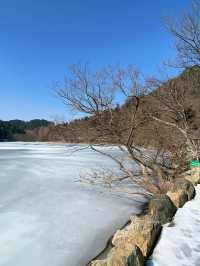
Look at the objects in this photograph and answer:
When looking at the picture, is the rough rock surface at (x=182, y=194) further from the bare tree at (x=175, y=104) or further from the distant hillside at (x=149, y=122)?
the bare tree at (x=175, y=104)

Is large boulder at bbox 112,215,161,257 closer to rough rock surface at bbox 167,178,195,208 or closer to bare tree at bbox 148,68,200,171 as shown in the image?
rough rock surface at bbox 167,178,195,208

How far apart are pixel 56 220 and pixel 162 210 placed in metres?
1.81

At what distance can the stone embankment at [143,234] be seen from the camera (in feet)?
8.13

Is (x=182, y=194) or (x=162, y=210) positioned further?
(x=182, y=194)

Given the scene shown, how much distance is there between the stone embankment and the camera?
2.48 meters

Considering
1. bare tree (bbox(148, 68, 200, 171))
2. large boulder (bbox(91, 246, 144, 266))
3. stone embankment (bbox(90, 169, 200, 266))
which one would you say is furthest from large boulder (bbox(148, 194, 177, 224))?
bare tree (bbox(148, 68, 200, 171))

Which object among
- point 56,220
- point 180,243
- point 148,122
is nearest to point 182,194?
point 180,243

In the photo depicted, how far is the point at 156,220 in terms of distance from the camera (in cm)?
350

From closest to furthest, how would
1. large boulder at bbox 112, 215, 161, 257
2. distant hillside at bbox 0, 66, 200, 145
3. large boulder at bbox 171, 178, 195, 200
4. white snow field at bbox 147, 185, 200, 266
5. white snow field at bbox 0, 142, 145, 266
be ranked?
white snow field at bbox 147, 185, 200, 266 < large boulder at bbox 112, 215, 161, 257 < white snow field at bbox 0, 142, 145, 266 < large boulder at bbox 171, 178, 195, 200 < distant hillside at bbox 0, 66, 200, 145

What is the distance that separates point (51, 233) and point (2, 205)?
1.67 m

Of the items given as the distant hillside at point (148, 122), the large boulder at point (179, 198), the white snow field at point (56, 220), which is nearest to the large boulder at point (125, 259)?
the white snow field at point (56, 220)

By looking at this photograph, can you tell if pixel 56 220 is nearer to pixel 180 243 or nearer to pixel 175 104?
pixel 180 243

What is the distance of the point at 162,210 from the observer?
12.1ft

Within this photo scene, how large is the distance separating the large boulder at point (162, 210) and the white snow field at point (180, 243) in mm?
85
